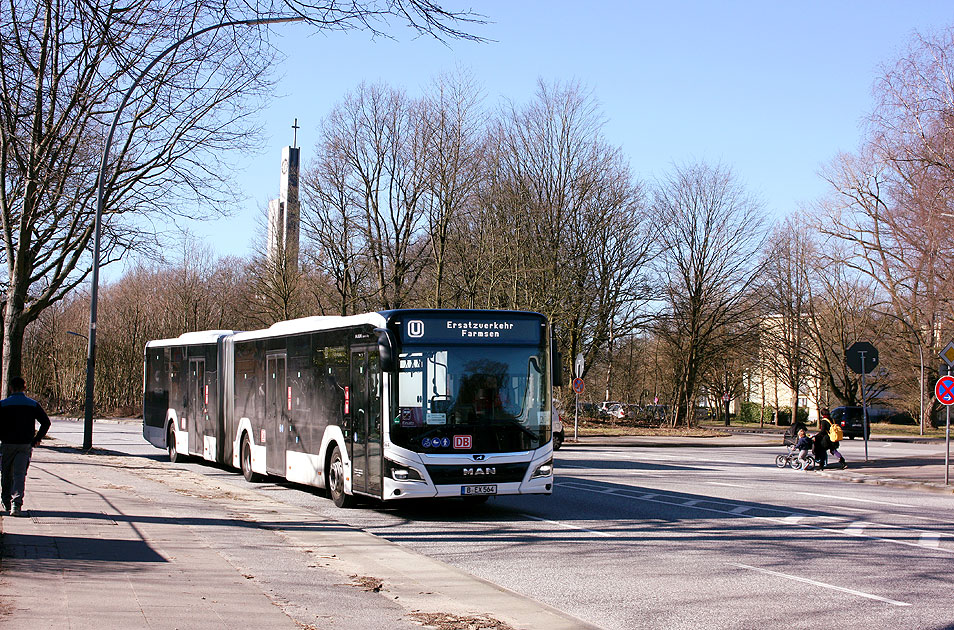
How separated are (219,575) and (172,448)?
1813cm

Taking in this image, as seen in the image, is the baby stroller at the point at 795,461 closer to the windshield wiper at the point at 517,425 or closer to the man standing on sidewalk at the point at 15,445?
the windshield wiper at the point at 517,425

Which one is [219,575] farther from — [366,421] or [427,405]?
[366,421]

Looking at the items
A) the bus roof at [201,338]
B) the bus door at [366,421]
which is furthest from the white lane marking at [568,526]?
the bus roof at [201,338]

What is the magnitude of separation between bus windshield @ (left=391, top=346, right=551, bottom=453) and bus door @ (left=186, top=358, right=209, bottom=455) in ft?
34.9

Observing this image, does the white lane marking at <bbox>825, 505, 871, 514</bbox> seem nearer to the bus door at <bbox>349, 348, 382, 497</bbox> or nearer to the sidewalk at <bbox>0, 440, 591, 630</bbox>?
the bus door at <bbox>349, 348, 382, 497</bbox>

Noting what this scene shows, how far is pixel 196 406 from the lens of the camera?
2372 cm

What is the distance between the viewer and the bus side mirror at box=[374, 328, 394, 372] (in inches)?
529

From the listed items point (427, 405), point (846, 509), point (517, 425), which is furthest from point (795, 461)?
point (427, 405)

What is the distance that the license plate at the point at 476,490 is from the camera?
13.6 meters

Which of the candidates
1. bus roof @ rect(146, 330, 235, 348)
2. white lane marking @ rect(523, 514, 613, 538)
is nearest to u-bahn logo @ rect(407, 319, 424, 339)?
white lane marking @ rect(523, 514, 613, 538)

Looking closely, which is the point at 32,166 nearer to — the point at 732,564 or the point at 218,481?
the point at 218,481

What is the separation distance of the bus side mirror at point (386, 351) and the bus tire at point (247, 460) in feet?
23.5

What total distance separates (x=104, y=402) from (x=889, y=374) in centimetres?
4853

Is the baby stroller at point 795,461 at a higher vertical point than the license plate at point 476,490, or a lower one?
lower
